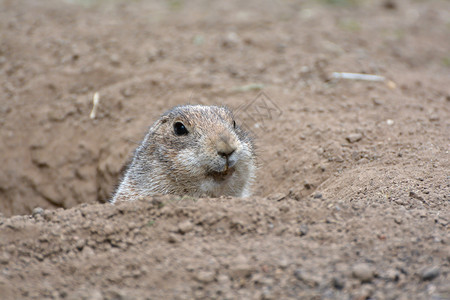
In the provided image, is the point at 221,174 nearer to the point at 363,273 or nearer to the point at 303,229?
the point at 303,229

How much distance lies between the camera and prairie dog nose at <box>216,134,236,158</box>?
484 cm

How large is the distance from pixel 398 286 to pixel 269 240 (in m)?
1.00

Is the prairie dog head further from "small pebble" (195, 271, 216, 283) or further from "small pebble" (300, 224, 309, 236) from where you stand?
"small pebble" (195, 271, 216, 283)

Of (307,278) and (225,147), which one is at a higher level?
(225,147)

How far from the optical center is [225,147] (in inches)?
191

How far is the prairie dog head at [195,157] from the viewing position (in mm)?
4965

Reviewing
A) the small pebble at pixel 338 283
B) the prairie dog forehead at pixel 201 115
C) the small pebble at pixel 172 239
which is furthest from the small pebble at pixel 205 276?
the prairie dog forehead at pixel 201 115

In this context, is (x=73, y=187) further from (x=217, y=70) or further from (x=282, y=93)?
A: (x=282, y=93)

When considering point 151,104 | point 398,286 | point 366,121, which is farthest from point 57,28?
point 398,286

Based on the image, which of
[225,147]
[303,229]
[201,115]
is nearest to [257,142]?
[201,115]

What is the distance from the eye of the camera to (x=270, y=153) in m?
7.03

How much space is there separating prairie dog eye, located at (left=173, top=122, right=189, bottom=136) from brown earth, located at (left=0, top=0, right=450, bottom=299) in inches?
47.8

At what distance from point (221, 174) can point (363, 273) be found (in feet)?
7.49

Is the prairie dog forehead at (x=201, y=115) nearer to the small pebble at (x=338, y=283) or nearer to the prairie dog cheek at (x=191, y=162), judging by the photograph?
the prairie dog cheek at (x=191, y=162)
